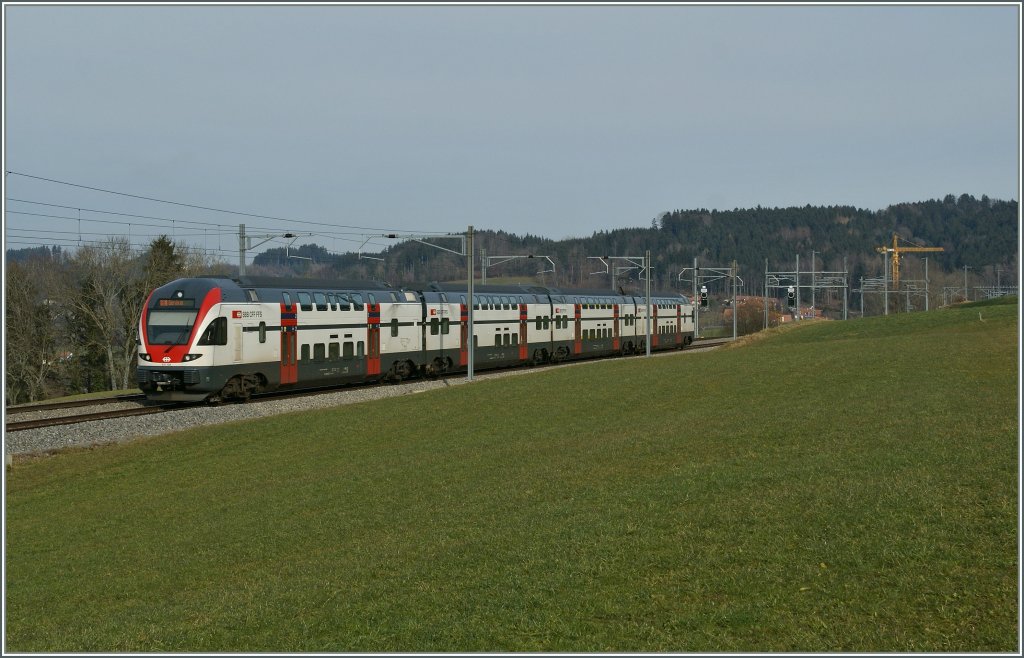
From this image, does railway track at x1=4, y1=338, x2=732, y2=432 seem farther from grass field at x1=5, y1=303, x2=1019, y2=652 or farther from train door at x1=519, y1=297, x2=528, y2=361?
train door at x1=519, y1=297, x2=528, y2=361

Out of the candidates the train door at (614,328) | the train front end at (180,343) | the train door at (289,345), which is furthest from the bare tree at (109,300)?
the train front end at (180,343)

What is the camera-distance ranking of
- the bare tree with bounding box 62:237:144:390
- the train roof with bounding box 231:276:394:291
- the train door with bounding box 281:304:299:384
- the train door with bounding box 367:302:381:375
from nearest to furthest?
1. the train roof with bounding box 231:276:394:291
2. the train door with bounding box 281:304:299:384
3. the train door with bounding box 367:302:381:375
4. the bare tree with bounding box 62:237:144:390

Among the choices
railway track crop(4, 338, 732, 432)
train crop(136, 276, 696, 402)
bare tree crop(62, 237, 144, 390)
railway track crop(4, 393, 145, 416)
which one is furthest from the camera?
bare tree crop(62, 237, 144, 390)

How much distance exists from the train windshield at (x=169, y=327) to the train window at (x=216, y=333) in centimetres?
53

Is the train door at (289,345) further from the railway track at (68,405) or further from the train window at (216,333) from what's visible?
the railway track at (68,405)

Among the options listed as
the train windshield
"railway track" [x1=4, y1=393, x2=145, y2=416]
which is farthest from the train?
"railway track" [x1=4, y1=393, x2=145, y2=416]

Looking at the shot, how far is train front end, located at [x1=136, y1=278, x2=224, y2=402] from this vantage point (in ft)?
113

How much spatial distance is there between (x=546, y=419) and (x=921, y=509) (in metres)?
15.6

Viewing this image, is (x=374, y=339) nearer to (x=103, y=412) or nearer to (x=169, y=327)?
(x=169, y=327)

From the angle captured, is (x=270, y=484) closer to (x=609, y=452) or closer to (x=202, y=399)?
(x=609, y=452)

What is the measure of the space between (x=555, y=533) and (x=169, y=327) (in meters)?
24.4

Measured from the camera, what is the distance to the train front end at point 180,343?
1357 inches

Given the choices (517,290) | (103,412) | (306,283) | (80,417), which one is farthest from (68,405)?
(517,290)

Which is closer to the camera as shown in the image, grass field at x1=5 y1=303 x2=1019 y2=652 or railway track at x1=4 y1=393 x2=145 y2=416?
grass field at x1=5 y1=303 x2=1019 y2=652
